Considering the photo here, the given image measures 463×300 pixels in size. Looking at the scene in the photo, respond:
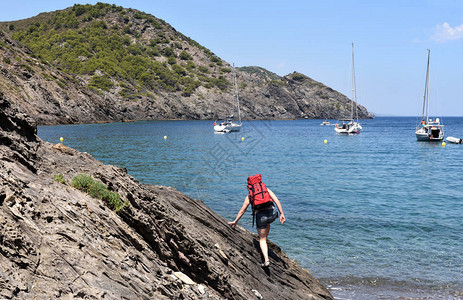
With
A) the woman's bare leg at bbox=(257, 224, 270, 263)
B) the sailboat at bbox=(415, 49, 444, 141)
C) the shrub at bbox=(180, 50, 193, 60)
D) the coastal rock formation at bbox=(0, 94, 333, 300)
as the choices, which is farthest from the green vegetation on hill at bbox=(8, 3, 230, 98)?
the woman's bare leg at bbox=(257, 224, 270, 263)

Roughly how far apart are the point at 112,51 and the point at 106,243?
16575 cm

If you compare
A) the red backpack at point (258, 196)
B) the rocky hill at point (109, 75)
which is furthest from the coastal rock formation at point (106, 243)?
the rocky hill at point (109, 75)

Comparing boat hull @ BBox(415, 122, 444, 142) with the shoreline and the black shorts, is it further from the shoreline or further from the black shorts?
the black shorts

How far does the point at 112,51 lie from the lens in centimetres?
15962

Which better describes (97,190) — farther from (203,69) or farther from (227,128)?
(203,69)

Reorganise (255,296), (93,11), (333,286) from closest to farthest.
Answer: (255,296), (333,286), (93,11)

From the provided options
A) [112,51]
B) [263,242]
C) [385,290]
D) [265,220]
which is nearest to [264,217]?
[265,220]

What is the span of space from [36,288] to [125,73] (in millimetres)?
148907

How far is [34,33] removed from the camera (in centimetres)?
16362

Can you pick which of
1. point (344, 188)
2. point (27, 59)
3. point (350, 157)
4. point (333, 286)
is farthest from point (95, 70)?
point (333, 286)

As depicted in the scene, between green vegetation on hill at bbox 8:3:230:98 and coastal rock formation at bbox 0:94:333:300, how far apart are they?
12397 cm

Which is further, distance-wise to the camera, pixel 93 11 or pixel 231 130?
pixel 93 11

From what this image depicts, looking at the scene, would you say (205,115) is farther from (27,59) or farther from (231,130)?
(27,59)

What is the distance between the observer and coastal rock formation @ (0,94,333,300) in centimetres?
463
